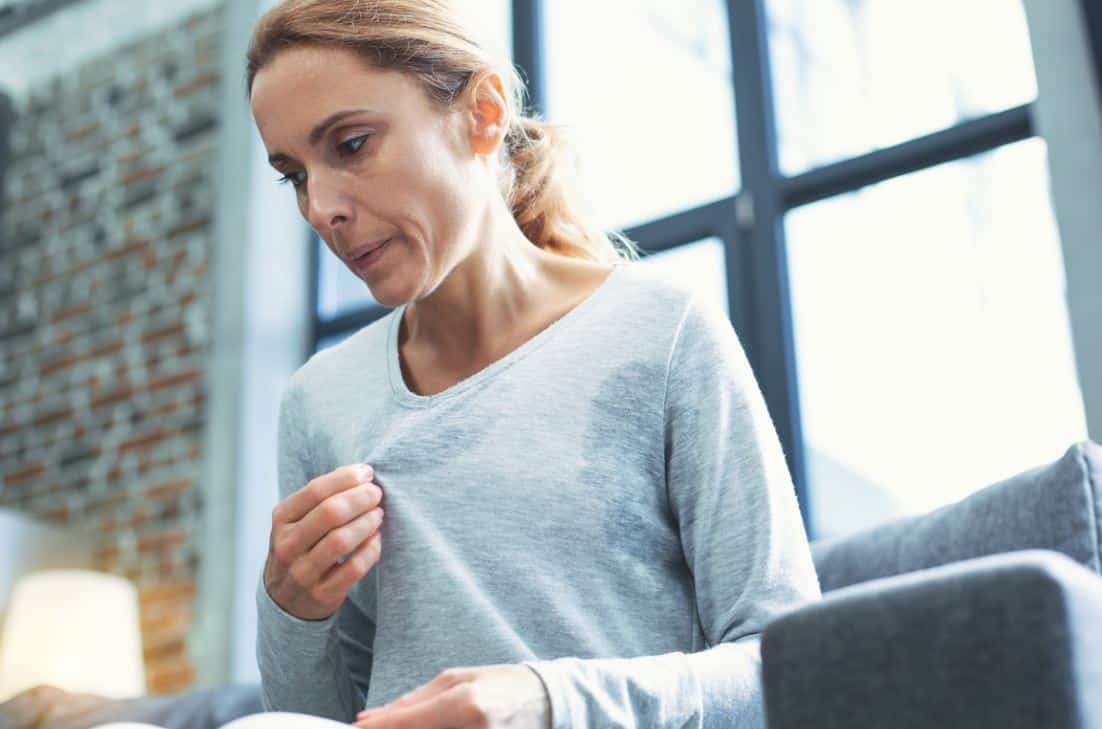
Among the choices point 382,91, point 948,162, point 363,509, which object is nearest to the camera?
point 363,509

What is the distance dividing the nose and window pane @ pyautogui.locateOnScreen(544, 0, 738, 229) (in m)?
2.35

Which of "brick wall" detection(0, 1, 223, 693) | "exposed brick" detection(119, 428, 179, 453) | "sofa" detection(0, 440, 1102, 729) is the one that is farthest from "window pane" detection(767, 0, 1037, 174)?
"sofa" detection(0, 440, 1102, 729)

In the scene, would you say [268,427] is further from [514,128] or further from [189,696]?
[514,128]

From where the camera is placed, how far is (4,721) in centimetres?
196

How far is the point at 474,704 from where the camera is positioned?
82cm

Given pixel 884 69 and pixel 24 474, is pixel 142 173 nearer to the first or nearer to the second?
pixel 24 474

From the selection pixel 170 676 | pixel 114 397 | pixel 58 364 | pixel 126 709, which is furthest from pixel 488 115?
pixel 58 364

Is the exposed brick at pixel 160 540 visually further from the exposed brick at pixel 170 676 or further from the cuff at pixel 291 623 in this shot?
the cuff at pixel 291 623

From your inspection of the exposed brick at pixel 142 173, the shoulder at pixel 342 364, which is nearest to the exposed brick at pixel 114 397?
the exposed brick at pixel 142 173

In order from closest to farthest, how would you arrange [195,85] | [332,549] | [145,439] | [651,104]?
[332,549] → [651,104] → [145,439] → [195,85]

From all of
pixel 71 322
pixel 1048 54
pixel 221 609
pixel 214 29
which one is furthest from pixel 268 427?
pixel 1048 54

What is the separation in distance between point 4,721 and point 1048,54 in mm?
2380

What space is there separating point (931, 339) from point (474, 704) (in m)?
2.46

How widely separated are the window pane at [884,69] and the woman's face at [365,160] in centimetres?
216
